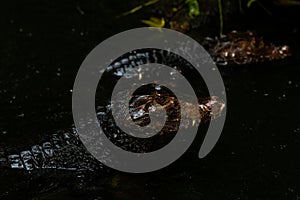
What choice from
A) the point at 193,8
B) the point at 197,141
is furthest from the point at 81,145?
the point at 193,8

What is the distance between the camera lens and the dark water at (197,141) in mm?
2305

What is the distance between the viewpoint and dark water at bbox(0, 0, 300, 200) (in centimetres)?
230

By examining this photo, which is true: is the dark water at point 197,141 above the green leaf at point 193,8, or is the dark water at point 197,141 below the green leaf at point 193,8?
below

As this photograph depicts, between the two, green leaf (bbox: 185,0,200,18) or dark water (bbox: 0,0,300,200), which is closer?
dark water (bbox: 0,0,300,200)

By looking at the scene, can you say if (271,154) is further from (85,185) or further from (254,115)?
(85,185)

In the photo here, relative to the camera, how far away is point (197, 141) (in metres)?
2.59

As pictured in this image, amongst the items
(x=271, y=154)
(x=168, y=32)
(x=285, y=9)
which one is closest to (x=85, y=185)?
(x=271, y=154)

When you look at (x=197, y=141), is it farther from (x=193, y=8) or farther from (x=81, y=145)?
(x=193, y=8)

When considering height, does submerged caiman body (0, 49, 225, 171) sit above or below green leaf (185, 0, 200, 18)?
below

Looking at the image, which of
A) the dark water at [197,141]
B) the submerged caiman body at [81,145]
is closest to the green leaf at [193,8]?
the dark water at [197,141]

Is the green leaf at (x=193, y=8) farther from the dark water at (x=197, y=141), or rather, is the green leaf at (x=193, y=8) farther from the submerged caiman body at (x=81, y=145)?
the submerged caiman body at (x=81, y=145)

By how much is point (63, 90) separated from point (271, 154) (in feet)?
4.71

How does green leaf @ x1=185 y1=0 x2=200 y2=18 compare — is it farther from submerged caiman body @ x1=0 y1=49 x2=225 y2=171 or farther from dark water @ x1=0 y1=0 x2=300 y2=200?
submerged caiman body @ x1=0 y1=49 x2=225 y2=171

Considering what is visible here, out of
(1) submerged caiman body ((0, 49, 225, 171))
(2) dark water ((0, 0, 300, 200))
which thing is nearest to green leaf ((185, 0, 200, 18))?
(2) dark water ((0, 0, 300, 200))
